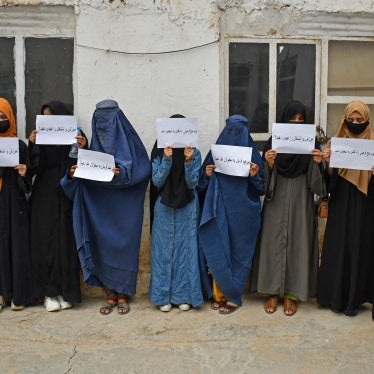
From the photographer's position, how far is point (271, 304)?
404cm

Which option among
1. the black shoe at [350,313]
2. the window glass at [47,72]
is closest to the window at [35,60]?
the window glass at [47,72]

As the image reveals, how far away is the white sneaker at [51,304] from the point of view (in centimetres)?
399

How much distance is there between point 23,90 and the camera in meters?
4.41

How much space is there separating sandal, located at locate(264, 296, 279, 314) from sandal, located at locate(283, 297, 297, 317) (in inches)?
2.9

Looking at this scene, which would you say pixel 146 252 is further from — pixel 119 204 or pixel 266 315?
pixel 266 315

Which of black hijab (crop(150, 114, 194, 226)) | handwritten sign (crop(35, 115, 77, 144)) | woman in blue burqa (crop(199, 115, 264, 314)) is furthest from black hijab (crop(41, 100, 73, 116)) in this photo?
woman in blue burqa (crop(199, 115, 264, 314))

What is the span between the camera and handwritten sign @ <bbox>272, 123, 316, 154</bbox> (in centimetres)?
369

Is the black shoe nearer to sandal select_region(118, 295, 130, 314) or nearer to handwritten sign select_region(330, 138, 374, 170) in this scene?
handwritten sign select_region(330, 138, 374, 170)

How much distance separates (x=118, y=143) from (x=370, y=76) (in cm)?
237

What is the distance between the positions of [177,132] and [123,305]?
1.40 m

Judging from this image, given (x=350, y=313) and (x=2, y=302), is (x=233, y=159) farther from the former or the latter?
(x=2, y=302)

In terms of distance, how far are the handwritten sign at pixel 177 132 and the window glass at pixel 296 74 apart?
1179 millimetres

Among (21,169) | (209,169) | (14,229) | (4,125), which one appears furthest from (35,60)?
(209,169)

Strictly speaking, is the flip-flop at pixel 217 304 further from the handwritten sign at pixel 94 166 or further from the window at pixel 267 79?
the window at pixel 267 79
